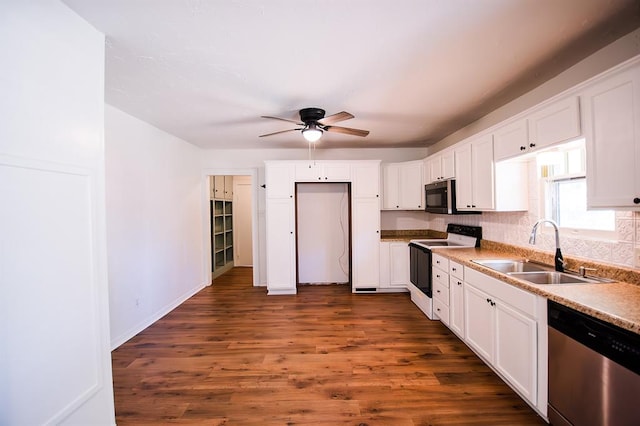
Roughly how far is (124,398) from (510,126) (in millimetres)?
3868

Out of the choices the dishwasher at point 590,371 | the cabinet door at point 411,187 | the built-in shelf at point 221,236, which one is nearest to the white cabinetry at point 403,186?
the cabinet door at point 411,187

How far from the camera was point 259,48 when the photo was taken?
175cm

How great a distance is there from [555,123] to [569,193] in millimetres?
743

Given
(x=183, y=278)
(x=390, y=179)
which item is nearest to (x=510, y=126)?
(x=390, y=179)

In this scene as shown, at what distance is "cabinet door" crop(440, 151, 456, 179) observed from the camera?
3.27m

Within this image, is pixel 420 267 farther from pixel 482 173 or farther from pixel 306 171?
pixel 306 171

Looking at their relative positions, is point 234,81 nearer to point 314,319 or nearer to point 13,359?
point 13,359

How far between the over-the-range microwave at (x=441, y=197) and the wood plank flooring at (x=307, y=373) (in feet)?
4.74

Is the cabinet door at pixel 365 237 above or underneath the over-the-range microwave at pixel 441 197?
underneath

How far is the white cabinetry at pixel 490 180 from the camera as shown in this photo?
2.50m

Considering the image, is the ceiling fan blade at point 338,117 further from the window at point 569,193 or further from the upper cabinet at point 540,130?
the window at point 569,193

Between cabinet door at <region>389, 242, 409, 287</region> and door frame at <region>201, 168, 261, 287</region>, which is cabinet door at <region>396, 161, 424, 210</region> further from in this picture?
door frame at <region>201, 168, 261, 287</region>

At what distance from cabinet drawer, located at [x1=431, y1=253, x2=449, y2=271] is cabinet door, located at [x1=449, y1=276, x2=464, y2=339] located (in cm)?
15

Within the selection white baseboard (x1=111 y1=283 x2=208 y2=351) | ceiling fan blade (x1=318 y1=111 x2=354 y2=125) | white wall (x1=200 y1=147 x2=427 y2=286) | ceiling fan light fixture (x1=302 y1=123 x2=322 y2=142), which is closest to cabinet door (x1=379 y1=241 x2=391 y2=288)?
white wall (x1=200 y1=147 x2=427 y2=286)
